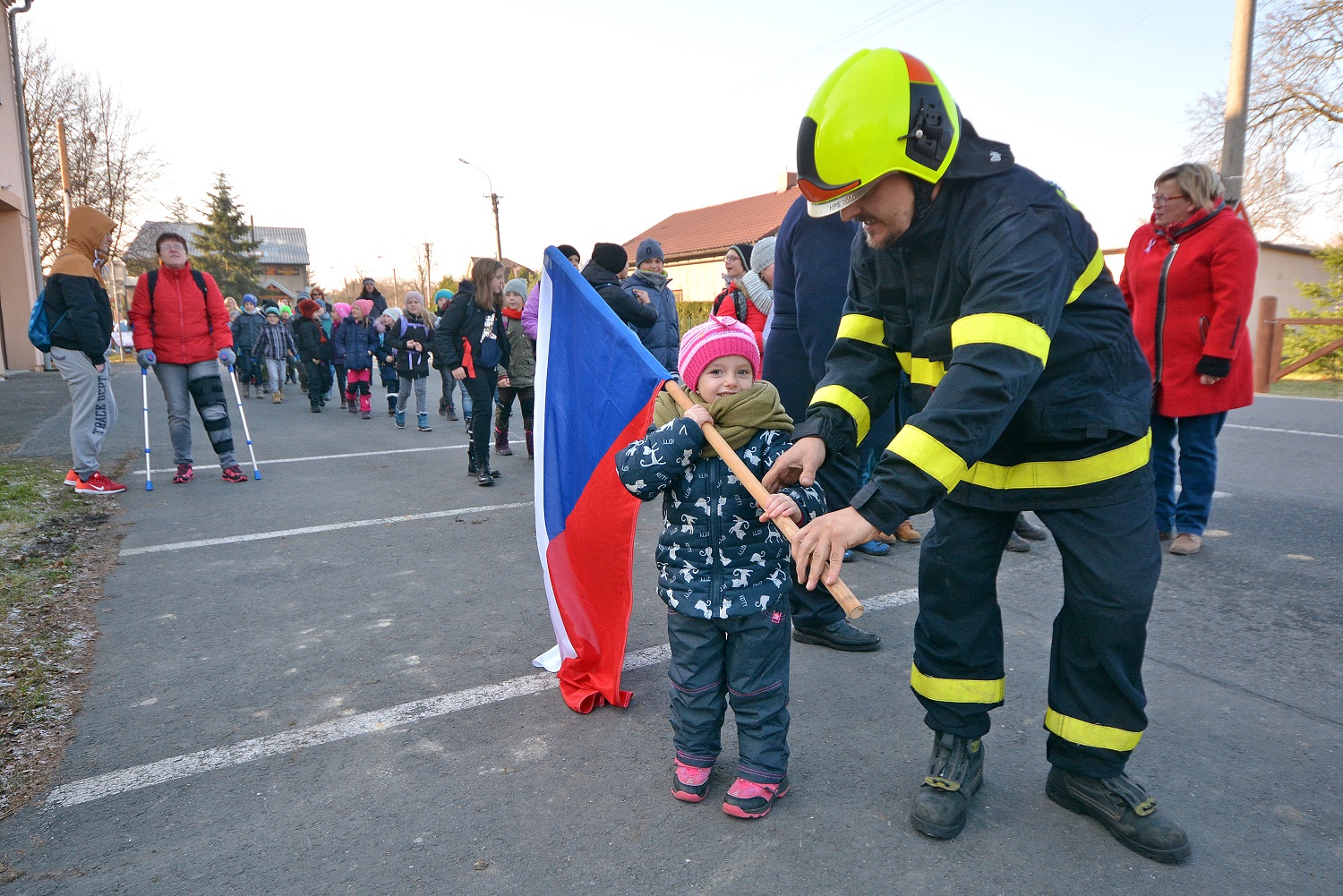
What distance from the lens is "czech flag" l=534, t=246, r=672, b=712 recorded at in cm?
299

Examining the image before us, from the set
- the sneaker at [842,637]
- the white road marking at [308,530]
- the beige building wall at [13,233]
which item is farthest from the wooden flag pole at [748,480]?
the beige building wall at [13,233]

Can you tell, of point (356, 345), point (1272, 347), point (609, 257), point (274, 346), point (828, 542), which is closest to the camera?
point (828, 542)

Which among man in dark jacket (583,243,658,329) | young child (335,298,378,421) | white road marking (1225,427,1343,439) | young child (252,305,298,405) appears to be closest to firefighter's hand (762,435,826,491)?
man in dark jacket (583,243,658,329)

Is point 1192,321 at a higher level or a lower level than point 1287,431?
higher

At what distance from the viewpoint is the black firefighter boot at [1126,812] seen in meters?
2.19

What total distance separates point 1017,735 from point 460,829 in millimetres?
1874

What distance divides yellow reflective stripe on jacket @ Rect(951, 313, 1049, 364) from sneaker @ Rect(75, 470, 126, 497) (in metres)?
7.34

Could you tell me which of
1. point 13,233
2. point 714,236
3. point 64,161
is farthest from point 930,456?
point 714,236

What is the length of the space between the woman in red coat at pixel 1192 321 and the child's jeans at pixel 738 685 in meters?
3.17

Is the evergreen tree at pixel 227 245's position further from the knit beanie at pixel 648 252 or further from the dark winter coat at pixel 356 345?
the knit beanie at pixel 648 252

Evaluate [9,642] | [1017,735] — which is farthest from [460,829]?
[9,642]

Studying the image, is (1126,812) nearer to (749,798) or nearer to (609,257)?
(749,798)

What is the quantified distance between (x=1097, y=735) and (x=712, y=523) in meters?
1.21

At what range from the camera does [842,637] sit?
11.7ft
